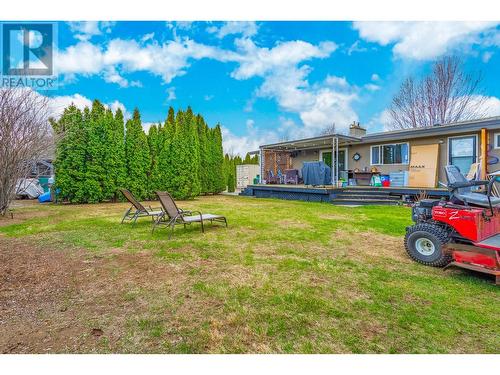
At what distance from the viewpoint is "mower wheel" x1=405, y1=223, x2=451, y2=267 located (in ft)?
12.0

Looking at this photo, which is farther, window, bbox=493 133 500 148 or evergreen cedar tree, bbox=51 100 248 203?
evergreen cedar tree, bbox=51 100 248 203

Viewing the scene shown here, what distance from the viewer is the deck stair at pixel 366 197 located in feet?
37.0

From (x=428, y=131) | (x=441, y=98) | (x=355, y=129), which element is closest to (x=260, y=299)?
(x=428, y=131)

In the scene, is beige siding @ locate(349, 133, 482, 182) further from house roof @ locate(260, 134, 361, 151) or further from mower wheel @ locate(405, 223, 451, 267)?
mower wheel @ locate(405, 223, 451, 267)

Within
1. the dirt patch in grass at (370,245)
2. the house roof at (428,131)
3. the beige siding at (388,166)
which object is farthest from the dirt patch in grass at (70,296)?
the beige siding at (388,166)

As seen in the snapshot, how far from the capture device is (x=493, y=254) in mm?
3094

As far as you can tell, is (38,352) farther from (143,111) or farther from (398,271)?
(143,111)

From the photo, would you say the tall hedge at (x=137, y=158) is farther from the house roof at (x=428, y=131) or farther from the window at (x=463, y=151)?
the window at (x=463, y=151)

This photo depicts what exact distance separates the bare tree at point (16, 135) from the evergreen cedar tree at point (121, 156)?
7.75 ft

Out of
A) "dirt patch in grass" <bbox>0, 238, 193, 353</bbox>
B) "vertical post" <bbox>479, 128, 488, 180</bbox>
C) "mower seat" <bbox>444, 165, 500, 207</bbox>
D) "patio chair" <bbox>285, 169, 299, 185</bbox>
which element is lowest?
"dirt patch in grass" <bbox>0, 238, 193, 353</bbox>

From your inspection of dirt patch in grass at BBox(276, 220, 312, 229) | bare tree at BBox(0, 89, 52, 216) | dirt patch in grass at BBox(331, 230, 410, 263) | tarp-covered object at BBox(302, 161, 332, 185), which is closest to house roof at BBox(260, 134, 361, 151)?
tarp-covered object at BBox(302, 161, 332, 185)

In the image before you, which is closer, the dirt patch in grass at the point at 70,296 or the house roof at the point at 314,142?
the dirt patch in grass at the point at 70,296
